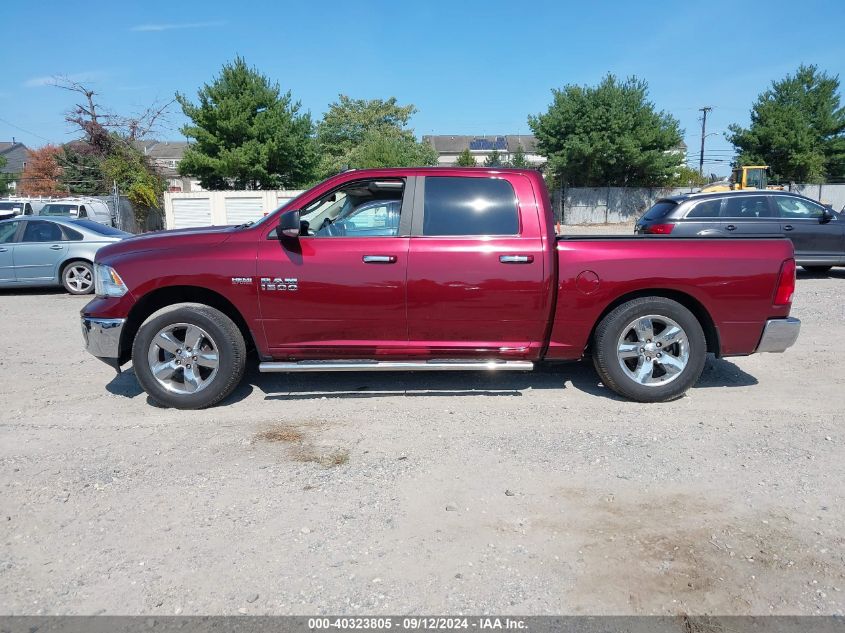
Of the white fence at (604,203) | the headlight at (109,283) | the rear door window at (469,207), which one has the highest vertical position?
the white fence at (604,203)

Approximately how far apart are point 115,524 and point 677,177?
137 ft

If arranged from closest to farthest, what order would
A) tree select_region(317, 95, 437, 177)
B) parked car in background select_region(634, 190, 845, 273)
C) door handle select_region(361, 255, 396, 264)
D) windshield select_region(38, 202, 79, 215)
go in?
door handle select_region(361, 255, 396, 264) → parked car in background select_region(634, 190, 845, 273) → windshield select_region(38, 202, 79, 215) → tree select_region(317, 95, 437, 177)

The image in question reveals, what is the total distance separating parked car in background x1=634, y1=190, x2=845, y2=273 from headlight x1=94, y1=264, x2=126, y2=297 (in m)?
8.97

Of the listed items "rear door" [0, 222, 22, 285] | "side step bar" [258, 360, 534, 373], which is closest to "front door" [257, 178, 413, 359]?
"side step bar" [258, 360, 534, 373]

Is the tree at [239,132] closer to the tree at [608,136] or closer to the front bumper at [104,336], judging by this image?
the tree at [608,136]

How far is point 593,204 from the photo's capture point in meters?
38.3

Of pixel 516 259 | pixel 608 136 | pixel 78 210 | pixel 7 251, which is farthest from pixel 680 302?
pixel 608 136

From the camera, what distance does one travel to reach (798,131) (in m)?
38.1

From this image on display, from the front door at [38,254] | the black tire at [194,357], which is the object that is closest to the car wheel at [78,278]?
the front door at [38,254]

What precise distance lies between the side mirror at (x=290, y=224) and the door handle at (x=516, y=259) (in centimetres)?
160

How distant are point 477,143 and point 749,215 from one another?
87.2 m

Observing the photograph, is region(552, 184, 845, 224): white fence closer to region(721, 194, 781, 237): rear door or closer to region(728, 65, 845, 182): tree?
region(728, 65, 845, 182): tree

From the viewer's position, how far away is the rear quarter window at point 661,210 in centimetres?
1111

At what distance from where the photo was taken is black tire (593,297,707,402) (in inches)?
196
